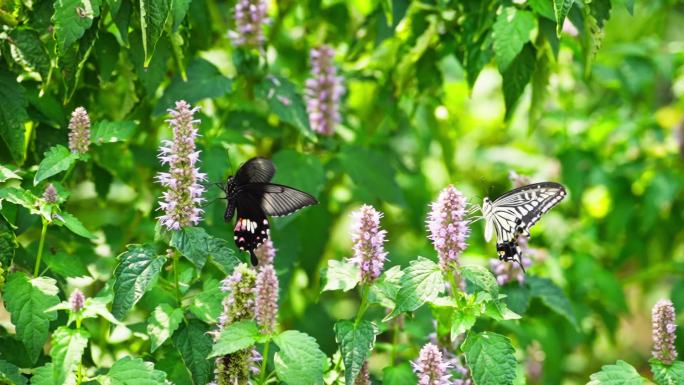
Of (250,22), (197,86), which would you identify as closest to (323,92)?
(250,22)

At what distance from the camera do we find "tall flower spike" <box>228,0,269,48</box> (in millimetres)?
3275

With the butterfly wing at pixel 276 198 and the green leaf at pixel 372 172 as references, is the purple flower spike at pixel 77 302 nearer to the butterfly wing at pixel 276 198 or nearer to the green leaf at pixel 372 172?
the butterfly wing at pixel 276 198

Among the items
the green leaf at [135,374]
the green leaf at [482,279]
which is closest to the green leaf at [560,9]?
the green leaf at [482,279]

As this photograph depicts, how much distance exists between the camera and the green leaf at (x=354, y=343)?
90.5 inches

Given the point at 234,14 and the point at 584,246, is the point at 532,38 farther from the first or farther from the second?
the point at 584,246

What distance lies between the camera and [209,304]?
246 cm

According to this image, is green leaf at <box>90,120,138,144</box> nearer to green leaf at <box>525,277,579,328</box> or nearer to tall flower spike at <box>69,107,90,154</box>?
tall flower spike at <box>69,107,90,154</box>

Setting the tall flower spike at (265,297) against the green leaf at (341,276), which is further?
the green leaf at (341,276)

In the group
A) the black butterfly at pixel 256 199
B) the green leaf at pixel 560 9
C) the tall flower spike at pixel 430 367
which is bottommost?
the tall flower spike at pixel 430 367

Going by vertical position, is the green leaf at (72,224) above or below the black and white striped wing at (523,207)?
below

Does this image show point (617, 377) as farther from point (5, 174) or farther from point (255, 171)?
point (5, 174)

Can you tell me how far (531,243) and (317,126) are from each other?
1.56 m

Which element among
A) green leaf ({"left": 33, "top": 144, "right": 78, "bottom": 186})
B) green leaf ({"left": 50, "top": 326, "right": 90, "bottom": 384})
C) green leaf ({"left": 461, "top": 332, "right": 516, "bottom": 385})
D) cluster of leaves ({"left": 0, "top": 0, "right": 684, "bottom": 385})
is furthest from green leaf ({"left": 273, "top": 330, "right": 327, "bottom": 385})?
green leaf ({"left": 33, "top": 144, "right": 78, "bottom": 186})

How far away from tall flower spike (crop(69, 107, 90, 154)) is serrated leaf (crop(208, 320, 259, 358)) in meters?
0.68
